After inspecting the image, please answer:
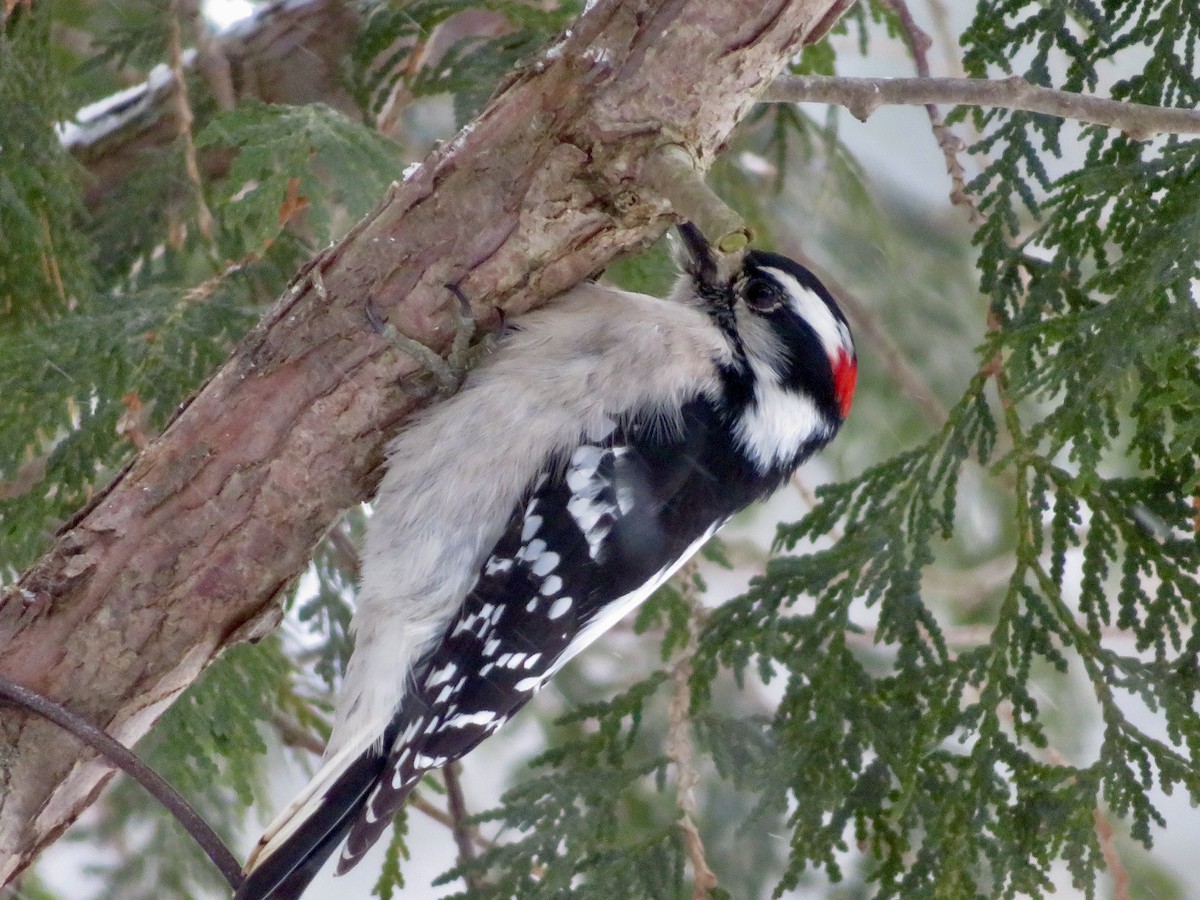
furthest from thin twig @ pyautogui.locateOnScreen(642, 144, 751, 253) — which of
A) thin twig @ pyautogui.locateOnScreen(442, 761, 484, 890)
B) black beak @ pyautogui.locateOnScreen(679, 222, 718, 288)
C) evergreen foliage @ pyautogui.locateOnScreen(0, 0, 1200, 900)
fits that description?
thin twig @ pyautogui.locateOnScreen(442, 761, 484, 890)

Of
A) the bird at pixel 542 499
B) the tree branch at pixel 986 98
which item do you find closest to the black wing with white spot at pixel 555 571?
the bird at pixel 542 499

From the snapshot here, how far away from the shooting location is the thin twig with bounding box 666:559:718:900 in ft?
9.11

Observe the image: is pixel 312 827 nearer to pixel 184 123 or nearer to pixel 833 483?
pixel 833 483

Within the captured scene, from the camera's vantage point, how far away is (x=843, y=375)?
275 cm

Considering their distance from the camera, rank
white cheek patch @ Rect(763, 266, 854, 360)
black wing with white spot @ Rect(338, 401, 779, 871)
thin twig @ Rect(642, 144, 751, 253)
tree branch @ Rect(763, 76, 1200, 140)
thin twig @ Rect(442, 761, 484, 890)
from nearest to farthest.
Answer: thin twig @ Rect(642, 144, 751, 253) < tree branch @ Rect(763, 76, 1200, 140) < black wing with white spot @ Rect(338, 401, 779, 871) < white cheek patch @ Rect(763, 266, 854, 360) < thin twig @ Rect(442, 761, 484, 890)

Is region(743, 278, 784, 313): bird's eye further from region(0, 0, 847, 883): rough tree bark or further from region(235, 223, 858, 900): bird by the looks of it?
region(0, 0, 847, 883): rough tree bark

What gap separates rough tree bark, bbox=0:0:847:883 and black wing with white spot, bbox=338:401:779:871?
42 cm

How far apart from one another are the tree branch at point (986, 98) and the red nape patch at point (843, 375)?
2.09ft

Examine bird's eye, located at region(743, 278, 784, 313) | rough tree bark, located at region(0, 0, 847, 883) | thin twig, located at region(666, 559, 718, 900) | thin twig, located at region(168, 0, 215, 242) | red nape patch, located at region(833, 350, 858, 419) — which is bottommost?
thin twig, located at region(666, 559, 718, 900)

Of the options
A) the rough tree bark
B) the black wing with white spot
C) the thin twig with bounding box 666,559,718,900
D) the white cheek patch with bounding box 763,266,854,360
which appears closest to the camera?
the rough tree bark

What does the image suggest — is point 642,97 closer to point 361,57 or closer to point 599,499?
point 599,499

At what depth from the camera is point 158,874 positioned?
12.3 feet

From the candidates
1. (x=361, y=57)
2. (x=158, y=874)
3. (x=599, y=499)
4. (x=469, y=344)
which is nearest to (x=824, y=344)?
(x=599, y=499)

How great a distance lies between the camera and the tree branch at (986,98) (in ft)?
7.22
